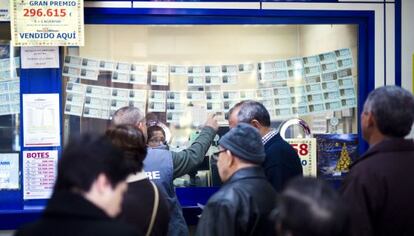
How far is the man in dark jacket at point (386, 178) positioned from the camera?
252 centimetres

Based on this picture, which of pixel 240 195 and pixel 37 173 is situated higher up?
pixel 240 195

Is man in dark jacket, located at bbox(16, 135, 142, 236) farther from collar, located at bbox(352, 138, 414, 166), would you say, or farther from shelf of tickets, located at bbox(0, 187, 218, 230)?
shelf of tickets, located at bbox(0, 187, 218, 230)

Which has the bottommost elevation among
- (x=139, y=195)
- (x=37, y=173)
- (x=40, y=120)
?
(x=37, y=173)

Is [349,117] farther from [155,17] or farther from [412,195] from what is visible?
[412,195]

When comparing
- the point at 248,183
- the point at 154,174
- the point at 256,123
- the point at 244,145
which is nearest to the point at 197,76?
the point at 256,123

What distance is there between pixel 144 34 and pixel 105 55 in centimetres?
40

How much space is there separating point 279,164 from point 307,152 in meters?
1.38

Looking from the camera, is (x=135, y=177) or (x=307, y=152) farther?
(x=307, y=152)

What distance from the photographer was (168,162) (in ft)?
11.7

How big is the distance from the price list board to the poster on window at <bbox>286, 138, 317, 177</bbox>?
2107mm

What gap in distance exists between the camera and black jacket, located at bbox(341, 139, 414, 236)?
2504 millimetres

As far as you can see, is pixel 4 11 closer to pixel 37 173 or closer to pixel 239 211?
pixel 37 173

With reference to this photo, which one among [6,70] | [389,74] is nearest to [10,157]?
[6,70]

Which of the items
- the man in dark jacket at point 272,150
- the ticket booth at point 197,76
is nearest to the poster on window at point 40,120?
the ticket booth at point 197,76
